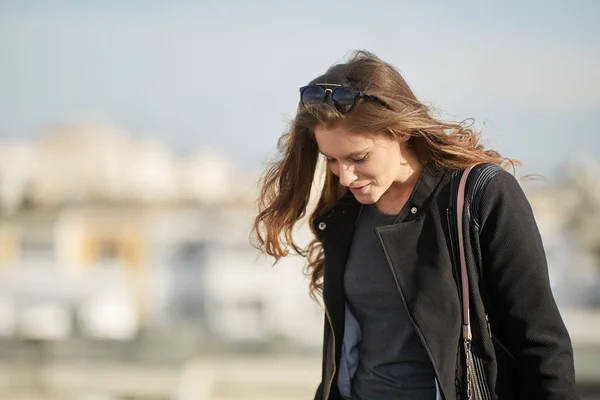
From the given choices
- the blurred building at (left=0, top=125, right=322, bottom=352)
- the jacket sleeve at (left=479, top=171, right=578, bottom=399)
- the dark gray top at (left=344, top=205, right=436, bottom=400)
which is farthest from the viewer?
the blurred building at (left=0, top=125, right=322, bottom=352)

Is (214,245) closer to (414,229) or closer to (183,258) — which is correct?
(183,258)

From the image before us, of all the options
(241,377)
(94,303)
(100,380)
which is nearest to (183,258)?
(94,303)

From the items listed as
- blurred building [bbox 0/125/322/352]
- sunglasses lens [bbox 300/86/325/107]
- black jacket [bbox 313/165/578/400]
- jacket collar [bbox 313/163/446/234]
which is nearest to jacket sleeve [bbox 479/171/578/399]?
black jacket [bbox 313/165/578/400]

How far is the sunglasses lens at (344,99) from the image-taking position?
1.43 meters

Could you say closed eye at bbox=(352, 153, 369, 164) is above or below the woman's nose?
above

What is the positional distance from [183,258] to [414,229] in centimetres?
2232

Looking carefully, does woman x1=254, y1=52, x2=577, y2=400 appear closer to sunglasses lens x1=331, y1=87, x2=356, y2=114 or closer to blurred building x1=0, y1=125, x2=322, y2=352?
sunglasses lens x1=331, y1=87, x2=356, y2=114

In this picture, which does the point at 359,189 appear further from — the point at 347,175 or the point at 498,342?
the point at 498,342

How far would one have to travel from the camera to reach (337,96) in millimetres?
1445

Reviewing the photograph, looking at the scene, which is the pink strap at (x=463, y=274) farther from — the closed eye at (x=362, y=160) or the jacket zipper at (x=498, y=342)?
the closed eye at (x=362, y=160)

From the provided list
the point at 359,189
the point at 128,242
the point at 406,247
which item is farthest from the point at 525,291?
the point at 128,242

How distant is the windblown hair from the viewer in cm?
143

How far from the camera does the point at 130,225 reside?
75.7 ft

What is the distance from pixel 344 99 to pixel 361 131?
0.07m
